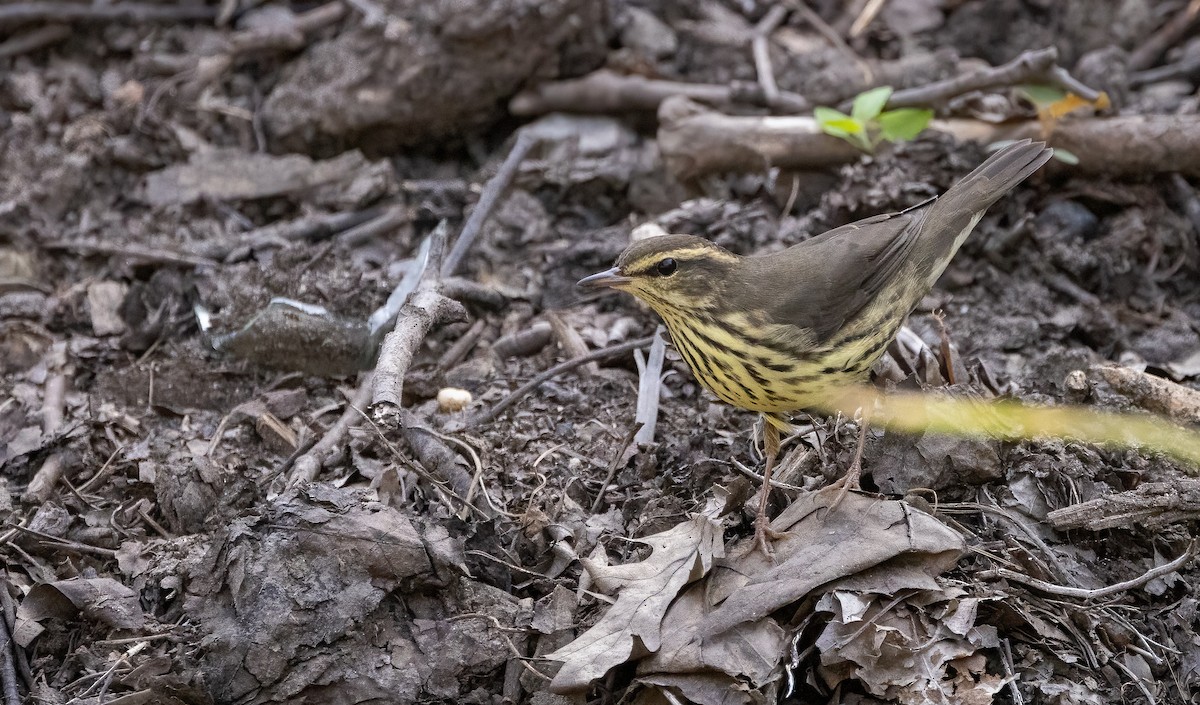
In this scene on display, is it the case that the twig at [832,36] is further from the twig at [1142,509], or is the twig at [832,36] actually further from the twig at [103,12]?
the twig at [103,12]

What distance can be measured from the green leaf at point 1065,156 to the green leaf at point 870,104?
901mm

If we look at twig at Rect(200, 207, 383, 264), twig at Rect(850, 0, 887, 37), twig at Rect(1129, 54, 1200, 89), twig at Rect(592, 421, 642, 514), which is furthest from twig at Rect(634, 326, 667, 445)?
twig at Rect(1129, 54, 1200, 89)

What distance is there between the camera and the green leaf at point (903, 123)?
19.0ft

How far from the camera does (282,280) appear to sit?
522cm

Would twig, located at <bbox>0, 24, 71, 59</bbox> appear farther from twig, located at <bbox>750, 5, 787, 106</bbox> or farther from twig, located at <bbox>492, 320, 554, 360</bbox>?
twig, located at <bbox>750, 5, 787, 106</bbox>

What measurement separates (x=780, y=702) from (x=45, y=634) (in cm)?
240

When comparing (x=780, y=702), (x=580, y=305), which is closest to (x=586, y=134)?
(x=580, y=305)

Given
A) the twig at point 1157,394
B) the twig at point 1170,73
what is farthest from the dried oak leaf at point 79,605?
the twig at point 1170,73

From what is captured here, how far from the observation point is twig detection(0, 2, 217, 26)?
692cm

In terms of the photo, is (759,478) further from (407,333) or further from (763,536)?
(407,333)

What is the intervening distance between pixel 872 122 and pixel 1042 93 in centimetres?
85

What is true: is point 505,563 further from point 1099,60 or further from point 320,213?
point 1099,60

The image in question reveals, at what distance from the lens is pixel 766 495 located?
12.3 ft

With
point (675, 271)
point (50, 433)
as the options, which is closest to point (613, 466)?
point (675, 271)
